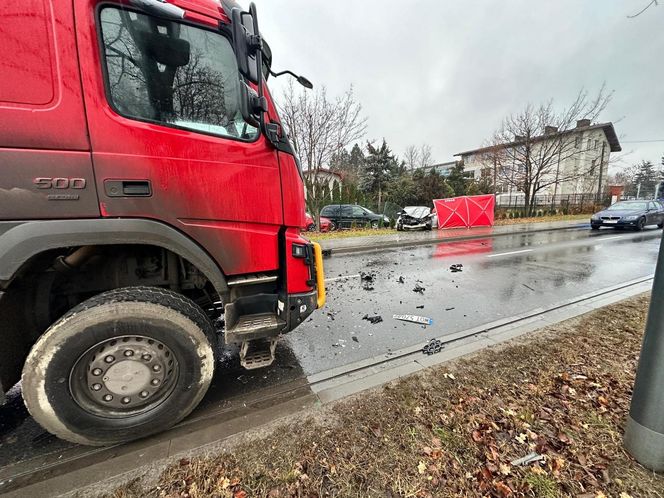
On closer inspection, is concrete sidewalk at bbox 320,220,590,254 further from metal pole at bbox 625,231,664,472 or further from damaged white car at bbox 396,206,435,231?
metal pole at bbox 625,231,664,472

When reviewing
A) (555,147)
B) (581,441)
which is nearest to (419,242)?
(581,441)

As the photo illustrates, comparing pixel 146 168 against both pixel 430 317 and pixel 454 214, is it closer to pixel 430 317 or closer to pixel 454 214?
pixel 430 317

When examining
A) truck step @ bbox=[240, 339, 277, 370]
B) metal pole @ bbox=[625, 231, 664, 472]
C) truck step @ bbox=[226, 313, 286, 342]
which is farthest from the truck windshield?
metal pole @ bbox=[625, 231, 664, 472]

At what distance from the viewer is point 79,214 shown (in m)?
1.74

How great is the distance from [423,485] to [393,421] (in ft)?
1.63

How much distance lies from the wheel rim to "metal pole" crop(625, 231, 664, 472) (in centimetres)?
310

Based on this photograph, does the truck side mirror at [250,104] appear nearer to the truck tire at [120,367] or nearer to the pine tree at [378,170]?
the truck tire at [120,367]

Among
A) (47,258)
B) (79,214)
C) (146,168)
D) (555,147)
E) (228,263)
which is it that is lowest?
(228,263)

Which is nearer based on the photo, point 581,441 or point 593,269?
point 581,441

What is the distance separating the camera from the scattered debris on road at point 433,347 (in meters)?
3.17

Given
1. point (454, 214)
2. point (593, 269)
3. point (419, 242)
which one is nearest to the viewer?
point (593, 269)

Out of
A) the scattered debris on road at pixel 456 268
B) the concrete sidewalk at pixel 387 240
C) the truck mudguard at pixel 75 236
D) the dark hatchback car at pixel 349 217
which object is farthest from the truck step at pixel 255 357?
the dark hatchback car at pixel 349 217

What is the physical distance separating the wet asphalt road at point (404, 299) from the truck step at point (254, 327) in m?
0.68

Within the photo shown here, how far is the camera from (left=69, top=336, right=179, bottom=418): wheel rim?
6.18 ft
